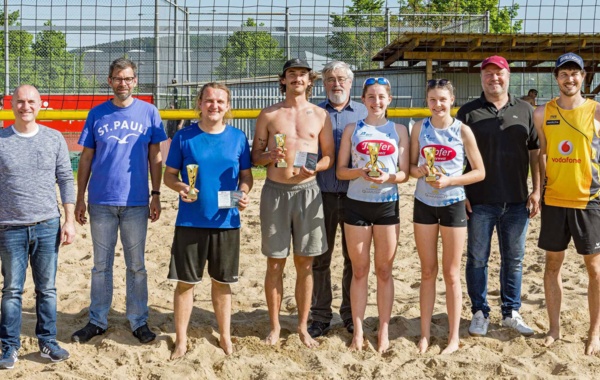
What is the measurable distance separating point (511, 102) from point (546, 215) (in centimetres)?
79

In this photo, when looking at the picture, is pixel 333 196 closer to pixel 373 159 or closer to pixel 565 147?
pixel 373 159

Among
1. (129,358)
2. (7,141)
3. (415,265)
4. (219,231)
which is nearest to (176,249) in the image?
(219,231)

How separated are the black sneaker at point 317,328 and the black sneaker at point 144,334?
1.05 meters

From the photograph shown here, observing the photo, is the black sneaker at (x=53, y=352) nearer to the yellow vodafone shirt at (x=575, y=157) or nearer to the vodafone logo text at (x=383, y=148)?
the vodafone logo text at (x=383, y=148)

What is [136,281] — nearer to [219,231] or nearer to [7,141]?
[219,231]

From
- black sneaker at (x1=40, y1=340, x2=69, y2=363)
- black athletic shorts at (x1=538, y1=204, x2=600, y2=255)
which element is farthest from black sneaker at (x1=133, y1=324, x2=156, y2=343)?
black athletic shorts at (x1=538, y1=204, x2=600, y2=255)

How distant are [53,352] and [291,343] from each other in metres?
1.46

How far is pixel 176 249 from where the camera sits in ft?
15.1

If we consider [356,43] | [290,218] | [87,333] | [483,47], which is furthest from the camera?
[356,43]

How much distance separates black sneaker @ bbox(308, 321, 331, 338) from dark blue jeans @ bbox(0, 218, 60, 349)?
1675mm

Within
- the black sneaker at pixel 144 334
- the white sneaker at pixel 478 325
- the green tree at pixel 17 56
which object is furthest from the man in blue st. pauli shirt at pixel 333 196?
the green tree at pixel 17 56

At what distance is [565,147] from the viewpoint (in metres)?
4.61

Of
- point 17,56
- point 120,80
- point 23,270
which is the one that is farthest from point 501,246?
point 17,56

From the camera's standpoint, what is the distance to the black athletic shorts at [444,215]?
4.57m
